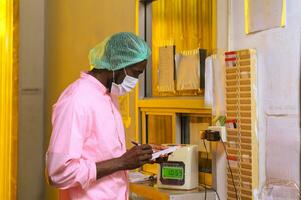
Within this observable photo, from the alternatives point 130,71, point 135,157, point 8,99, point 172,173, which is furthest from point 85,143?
point 8,99

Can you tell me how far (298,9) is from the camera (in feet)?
5.03

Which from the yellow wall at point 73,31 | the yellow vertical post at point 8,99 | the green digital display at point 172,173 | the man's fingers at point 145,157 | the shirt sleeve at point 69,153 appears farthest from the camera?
the yellow vertical post at point 8,99

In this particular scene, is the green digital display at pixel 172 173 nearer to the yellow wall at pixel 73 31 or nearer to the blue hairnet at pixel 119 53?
the blue hairnet at pixel 119 53

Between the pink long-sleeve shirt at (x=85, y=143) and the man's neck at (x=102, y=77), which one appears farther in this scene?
the man's neck at (x=102, y=77)

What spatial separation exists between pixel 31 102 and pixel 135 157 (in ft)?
7.83

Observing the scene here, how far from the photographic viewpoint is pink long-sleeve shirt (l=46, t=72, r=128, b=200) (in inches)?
59.4

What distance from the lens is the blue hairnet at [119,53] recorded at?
66.5 inches

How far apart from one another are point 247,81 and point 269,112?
0.16 m

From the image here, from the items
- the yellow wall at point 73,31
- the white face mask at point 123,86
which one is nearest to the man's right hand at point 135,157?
the white face mask at point 123,86

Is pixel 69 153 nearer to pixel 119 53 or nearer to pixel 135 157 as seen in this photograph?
pixel 135 157

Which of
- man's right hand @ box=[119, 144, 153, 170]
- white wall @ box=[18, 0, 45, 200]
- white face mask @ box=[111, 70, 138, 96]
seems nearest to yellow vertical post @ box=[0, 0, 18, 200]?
white wall @ box=[18, 0, 45, 200]

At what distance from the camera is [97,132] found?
160 centimetres

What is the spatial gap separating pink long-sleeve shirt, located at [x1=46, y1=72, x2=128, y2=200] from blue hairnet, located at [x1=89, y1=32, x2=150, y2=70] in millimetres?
84

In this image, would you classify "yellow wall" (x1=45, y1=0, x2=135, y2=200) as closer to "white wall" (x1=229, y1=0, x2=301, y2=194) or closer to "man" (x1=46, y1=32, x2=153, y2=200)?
"man" (x1=46, y1=32, x2=153, y2=200)
